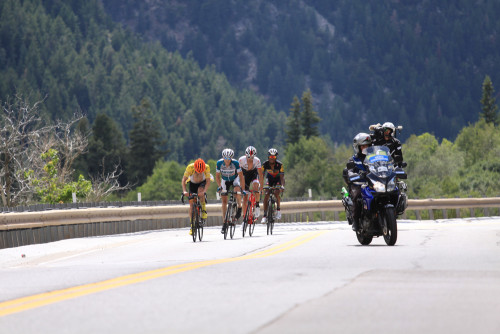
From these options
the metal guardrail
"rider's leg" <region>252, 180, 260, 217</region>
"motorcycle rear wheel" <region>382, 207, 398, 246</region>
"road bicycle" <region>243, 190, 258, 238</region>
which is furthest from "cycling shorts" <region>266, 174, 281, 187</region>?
"motorcycle rear wheel" <region>382, 207, 398, 246</region>

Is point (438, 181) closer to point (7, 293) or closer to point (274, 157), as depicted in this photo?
point (274, 157)

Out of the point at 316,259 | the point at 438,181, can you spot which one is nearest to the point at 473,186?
the point at 438,181

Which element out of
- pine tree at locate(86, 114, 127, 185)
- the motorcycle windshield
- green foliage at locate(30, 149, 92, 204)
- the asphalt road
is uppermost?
pine tree at locate(86, 114, 127, 185)

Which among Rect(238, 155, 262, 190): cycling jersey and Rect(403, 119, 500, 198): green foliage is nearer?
Rect(238, 155, 262, 190): cycling jersey

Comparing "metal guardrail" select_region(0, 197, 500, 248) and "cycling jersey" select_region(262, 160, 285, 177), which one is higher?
"cycling jersey" select_region(262, 160, 285, 177)

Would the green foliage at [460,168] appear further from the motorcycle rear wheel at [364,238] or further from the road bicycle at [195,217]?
the motorcycle rear wheel at [364,238]

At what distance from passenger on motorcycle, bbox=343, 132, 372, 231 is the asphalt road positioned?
641mm

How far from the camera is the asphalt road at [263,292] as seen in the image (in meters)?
7.03

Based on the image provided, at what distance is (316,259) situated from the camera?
13.2m

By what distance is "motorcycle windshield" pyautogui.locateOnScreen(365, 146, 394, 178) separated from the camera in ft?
49.6

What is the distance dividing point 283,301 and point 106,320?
1.63 metres

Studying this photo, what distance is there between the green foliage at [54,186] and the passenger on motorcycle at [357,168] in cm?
2623

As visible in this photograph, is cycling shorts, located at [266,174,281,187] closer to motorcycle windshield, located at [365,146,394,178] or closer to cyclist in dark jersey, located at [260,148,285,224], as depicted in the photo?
cyclist in dark jersey, located at [260,148,285,224]

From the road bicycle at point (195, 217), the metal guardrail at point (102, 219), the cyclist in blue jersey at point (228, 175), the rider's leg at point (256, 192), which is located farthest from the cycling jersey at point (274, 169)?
the metal guardrail at point (102, 219)
